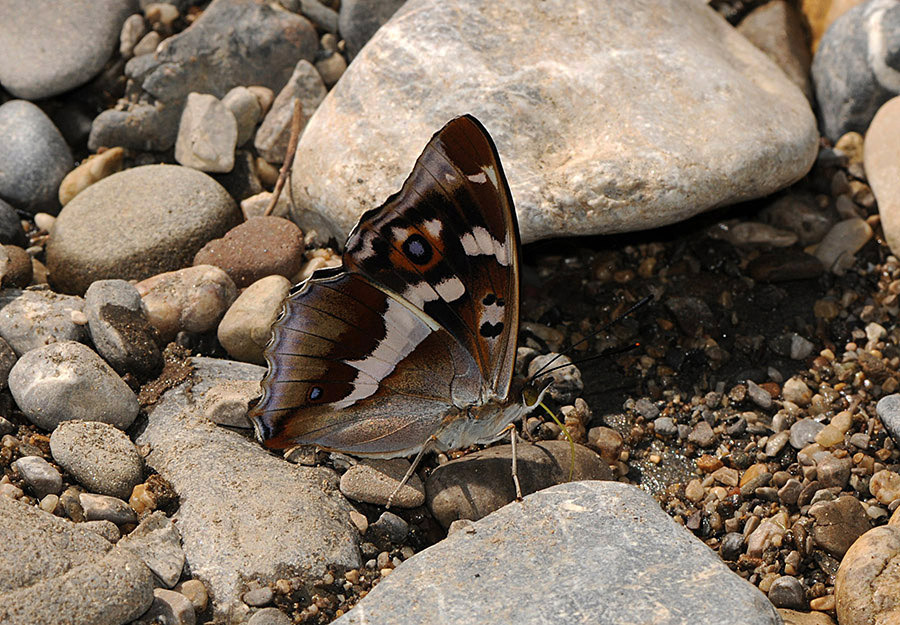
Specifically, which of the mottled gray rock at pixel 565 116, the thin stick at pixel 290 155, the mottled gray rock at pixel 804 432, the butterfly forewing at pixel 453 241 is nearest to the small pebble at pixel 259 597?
the butterfly forewing at pixel 453 241

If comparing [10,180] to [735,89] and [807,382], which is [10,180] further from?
[807,382]

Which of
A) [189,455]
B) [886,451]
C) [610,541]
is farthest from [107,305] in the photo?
[886,451]

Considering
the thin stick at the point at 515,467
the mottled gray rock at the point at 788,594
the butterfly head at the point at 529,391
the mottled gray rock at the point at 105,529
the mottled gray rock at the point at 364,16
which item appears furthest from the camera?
the mottled gray rock at the point at 364,16

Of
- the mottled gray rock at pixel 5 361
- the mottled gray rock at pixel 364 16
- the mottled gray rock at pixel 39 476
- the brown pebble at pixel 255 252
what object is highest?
the mottled gray rock at pixel 364 16

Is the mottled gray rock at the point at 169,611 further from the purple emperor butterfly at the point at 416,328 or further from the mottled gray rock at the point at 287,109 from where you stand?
the mottled gray rock at the point at 287,109

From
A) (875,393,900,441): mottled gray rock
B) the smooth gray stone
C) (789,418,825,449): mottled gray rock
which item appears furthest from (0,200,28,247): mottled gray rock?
(875,393,900,441): mottled gray rock

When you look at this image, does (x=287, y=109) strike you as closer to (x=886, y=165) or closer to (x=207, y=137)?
(x=207, y=137)
